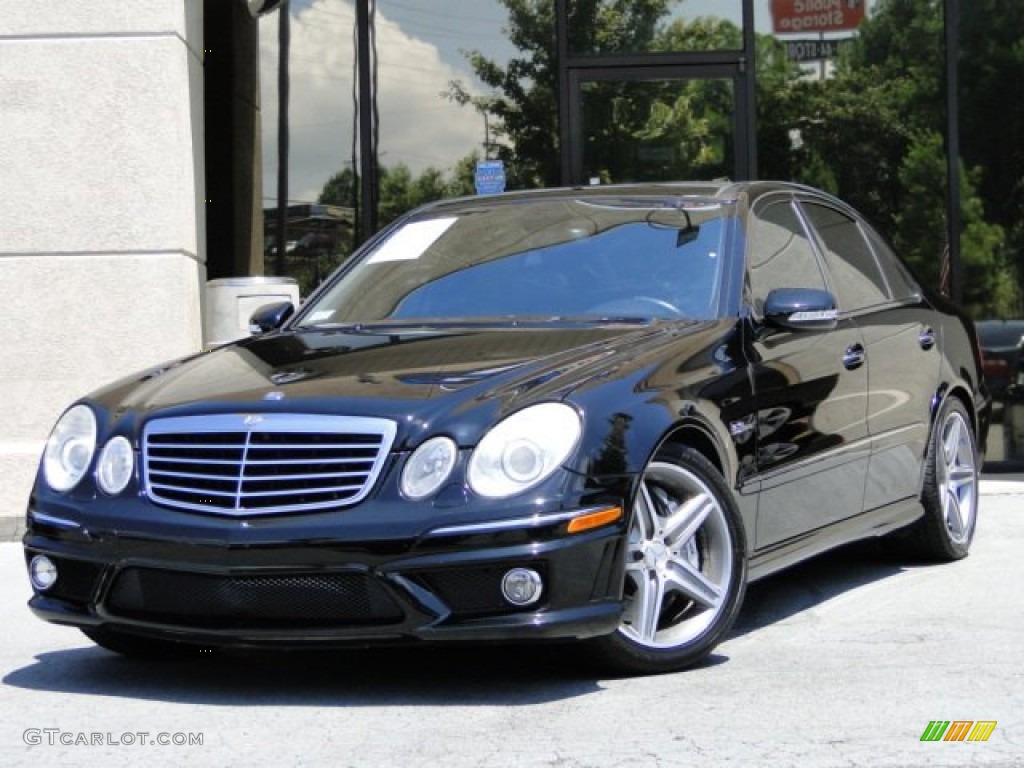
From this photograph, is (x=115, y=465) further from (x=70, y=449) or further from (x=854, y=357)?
(x=854, y=357)

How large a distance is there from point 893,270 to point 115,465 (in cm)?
361

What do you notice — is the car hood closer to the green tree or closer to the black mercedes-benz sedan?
the black mercedes-benz sedan

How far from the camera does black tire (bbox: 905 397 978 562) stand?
7547 millimetres

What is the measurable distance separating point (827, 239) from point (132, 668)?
3.09m

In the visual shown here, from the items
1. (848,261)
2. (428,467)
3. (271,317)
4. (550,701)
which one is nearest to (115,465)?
(428,467)

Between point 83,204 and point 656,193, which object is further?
A: point 83,204

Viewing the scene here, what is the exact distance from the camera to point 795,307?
20.2 ft

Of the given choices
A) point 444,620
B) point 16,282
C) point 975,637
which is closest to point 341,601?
point 444,620

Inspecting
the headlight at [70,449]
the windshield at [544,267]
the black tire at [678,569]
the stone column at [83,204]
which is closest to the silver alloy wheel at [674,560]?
the black tire at [678,569]

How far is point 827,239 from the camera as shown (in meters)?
7.27

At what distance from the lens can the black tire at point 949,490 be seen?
7547 mm

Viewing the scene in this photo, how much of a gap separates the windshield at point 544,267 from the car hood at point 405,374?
0.84 feet

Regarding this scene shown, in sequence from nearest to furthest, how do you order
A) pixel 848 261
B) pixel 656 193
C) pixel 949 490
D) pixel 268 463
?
1. pixel 268 463
2. pixel 656 193
3. pixel 848 261
4. pixel 949 490

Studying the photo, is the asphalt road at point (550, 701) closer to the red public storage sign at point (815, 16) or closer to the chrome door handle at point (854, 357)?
the chrome door handle at point (854, 357)
